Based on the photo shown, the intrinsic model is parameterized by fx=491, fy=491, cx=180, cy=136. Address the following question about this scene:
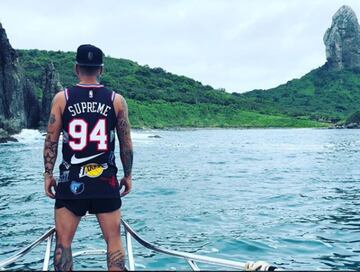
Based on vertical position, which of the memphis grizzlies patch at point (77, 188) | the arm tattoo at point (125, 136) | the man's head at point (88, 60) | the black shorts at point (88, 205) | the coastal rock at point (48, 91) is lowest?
the black shorts at point (88, 205)

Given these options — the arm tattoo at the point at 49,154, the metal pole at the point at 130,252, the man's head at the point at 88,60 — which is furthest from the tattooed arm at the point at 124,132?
the arm tattoo at the point at 49,154

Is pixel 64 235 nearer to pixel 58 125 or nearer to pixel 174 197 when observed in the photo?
pixel 58 125

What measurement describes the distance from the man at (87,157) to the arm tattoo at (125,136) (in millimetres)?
26

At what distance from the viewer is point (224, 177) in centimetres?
2755

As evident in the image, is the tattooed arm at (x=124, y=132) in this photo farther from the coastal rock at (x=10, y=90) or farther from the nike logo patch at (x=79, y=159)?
the coastal rock at (x=10, y=90)

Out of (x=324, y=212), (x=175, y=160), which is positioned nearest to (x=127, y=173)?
(x=324, y=212)

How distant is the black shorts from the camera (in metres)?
6.08

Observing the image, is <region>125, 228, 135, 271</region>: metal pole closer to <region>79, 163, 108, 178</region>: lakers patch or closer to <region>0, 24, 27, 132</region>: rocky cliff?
<region>79, 163, 108, 178</region>: lakers patch

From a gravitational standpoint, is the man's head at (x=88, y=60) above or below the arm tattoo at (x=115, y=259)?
above

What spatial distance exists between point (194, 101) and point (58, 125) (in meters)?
164

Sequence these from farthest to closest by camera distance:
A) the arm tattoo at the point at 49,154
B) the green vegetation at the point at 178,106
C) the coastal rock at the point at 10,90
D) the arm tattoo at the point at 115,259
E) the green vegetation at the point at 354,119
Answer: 1. the green vegetation at the point at 178,106
2. the green vegetation at the point at 354,119
3. the coastal rock at the point at 10,90
4. the arm tattoo at the point at 49,154
5. the arm tattoo at the point at 115,259

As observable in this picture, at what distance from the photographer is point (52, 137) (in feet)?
20.7

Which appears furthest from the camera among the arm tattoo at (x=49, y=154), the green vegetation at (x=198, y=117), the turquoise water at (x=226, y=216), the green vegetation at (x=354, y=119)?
the green vegetation at (x=198, y=117)

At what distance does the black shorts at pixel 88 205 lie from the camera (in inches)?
239
